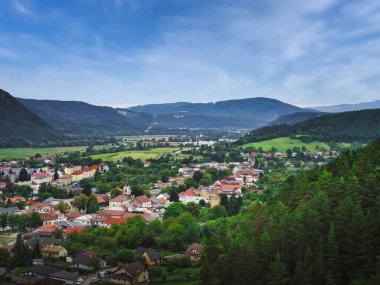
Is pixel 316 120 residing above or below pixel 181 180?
above

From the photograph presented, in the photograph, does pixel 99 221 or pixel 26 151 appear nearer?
pixel 99 221

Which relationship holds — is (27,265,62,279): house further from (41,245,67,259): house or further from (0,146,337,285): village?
(41,245,67,259): house

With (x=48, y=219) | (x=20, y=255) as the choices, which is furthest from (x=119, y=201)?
(x=20, y=255)

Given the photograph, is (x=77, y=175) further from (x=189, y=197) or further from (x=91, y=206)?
(x=189, y=197)

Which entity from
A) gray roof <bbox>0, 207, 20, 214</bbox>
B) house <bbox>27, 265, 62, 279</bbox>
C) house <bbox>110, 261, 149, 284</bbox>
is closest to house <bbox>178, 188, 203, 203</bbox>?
gray roof <bbox>0, 207, 20, 214</bbox>

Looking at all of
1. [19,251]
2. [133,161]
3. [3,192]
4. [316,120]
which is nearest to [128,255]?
[19,251]

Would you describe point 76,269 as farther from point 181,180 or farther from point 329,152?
point 329,152

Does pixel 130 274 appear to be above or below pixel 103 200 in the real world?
above
